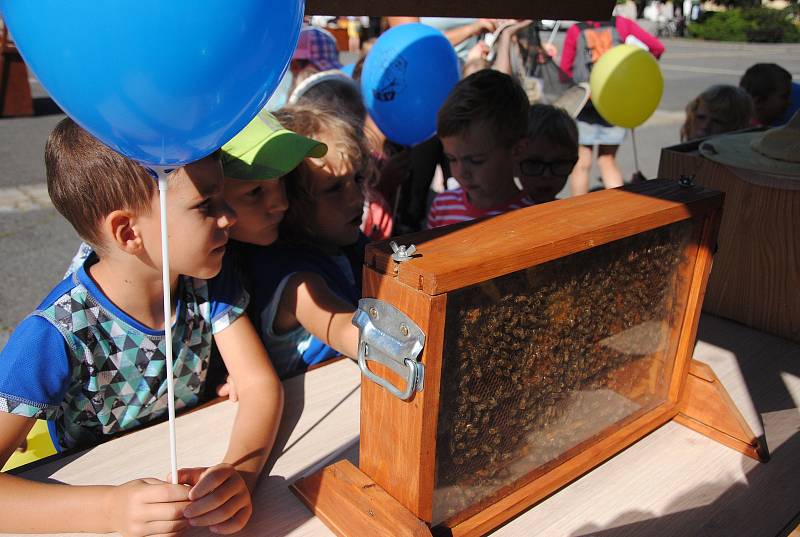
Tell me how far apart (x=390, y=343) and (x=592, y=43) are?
383cm

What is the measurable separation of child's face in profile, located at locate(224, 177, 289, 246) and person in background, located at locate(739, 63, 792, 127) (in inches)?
142

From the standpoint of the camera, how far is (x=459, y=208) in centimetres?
238

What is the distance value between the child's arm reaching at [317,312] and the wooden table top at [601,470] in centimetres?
9

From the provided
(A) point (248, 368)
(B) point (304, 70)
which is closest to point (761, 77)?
(B) point (304, 70)

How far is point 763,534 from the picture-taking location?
100 centimetres

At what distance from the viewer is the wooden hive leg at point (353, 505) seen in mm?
902

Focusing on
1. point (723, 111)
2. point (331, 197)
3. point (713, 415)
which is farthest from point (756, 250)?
point (723, 111)

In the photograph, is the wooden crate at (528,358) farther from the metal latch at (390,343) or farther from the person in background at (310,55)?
the person in background at (310,55)

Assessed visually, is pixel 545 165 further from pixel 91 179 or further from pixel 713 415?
pixel 91 179

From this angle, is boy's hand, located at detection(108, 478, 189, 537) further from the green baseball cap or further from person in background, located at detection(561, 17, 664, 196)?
person in background, located at detection(561, 17, 664, 196)

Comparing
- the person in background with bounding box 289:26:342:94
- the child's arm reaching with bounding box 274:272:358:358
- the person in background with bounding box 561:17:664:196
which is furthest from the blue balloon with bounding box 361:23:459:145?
the person in background with bounding box 561:17:664:196

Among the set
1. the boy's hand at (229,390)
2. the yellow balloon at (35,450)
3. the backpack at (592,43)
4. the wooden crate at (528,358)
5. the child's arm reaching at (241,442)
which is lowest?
the yellow balloon at (35,450)

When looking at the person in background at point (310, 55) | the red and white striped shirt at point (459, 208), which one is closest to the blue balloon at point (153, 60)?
the red and white striped shirt at point (459, 208)

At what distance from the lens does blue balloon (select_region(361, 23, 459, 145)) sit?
2.53 m
